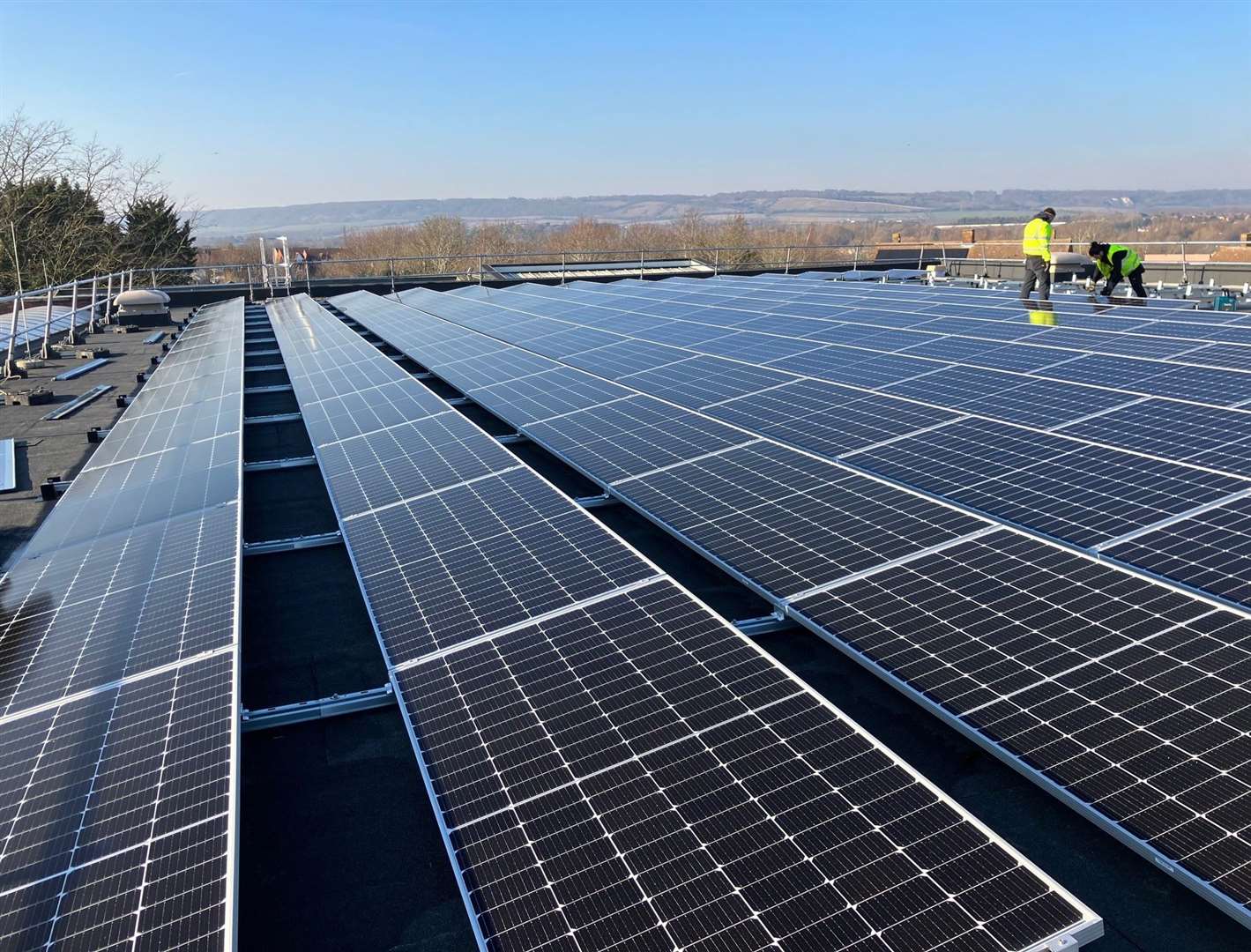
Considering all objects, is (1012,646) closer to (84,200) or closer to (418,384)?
(418,384)

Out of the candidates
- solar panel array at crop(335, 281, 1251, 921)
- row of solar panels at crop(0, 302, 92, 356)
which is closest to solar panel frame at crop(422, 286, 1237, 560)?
solar panel array at crop(335, 281, 1251, 921)

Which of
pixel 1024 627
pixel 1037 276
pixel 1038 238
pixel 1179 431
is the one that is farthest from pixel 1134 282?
pixel 1024 627

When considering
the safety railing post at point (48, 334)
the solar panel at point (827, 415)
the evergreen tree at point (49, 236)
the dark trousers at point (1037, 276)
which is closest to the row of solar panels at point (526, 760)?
the solar panel at point (827, 415)

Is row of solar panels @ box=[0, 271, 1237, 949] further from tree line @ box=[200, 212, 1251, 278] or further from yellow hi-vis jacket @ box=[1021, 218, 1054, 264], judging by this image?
tree line @ box=[200, 212, 1251, 278]

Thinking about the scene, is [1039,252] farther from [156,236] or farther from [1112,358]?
[156,236]

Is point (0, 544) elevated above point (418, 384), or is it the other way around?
point (418, 384)

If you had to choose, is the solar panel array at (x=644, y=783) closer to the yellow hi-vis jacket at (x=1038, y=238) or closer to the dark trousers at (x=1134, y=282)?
the yellow hi-vis jacket at (x=1038, y=238)

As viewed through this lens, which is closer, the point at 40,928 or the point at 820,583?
the point at 40,928

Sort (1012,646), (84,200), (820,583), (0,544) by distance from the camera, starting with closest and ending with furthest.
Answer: (1012,646), (820,583), (0,544), (84,200)

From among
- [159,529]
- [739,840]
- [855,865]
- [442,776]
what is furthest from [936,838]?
[159,529]
